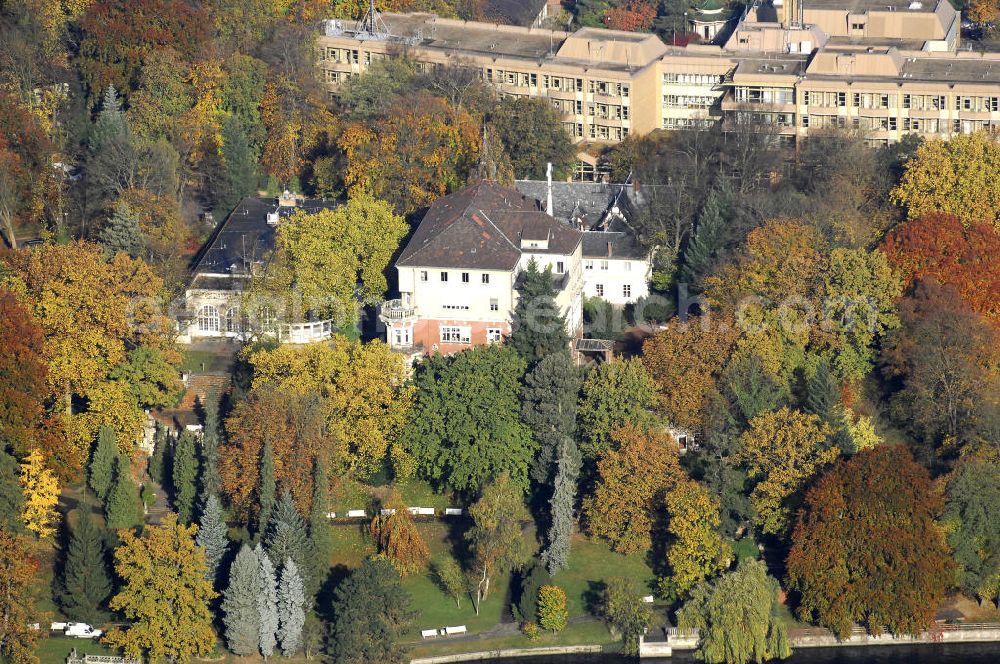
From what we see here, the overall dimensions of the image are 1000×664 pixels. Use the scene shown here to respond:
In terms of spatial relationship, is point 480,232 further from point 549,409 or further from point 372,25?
point 372,25

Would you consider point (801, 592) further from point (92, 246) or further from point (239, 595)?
point (92, 246)

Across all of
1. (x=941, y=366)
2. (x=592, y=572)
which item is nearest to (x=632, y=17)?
(x=941, y=366)

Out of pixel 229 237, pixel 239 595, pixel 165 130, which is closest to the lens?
pixel 239 595

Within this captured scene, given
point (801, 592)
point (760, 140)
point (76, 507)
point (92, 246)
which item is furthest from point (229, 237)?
point (801, 592)

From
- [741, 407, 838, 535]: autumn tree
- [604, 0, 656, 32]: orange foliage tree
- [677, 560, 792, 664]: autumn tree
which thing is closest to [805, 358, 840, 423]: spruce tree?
[741, 407, 838, 535]: autumn tree

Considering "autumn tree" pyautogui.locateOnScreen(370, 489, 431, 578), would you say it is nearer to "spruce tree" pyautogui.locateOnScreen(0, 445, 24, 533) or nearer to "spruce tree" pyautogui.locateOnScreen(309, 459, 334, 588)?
"spruce tree" pyautogui.locateOnScreen(309, 459, 334, 588)

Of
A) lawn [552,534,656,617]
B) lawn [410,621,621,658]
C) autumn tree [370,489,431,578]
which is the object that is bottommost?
lawn [410,621,621,658]
